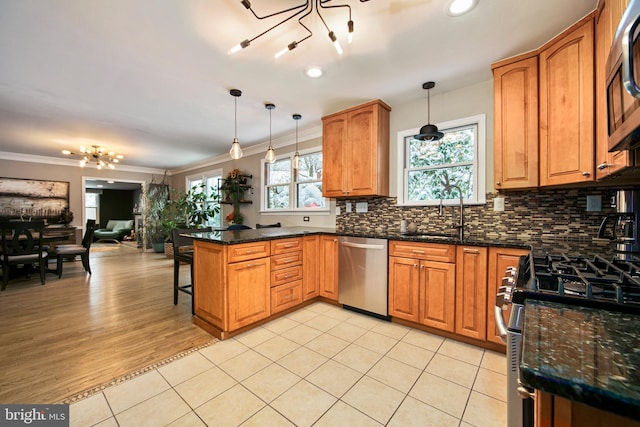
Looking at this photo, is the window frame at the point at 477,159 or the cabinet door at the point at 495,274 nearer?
the cabinet door at the point at 495,274

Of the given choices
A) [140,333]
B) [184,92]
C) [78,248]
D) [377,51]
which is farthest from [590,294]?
[78,248]

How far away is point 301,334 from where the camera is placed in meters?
2.40

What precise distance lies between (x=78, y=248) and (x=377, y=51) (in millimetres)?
5751

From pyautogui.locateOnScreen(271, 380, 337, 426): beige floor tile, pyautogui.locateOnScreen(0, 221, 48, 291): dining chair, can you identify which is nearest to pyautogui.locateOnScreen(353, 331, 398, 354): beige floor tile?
pyautogui.locateOnScreen(271, 380, 337, 426): beige floor tile

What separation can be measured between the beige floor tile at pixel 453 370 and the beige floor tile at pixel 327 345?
68 cm

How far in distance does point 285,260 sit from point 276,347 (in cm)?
87

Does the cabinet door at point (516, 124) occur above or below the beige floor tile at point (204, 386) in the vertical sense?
above

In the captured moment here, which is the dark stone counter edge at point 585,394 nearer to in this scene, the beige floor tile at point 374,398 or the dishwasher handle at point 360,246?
the beige floor tile at point 374,398

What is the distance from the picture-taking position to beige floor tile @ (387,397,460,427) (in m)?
1.40

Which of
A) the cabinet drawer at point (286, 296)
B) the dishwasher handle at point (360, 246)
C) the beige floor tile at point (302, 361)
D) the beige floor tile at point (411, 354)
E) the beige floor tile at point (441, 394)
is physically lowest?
the beige floor tile at point (441, 394)

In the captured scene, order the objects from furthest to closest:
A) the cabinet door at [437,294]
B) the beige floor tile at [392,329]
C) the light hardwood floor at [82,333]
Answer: the beige floor tile at [392,329]
the cabinet door at [437,294]
the light hardwood floor at [82,333]

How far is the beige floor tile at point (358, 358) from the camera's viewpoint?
1910mm

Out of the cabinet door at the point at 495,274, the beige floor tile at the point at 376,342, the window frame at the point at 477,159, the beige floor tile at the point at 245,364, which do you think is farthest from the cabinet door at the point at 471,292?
the beige floor tile at the point at 245,364

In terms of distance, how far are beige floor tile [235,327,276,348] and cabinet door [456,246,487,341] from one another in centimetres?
168
